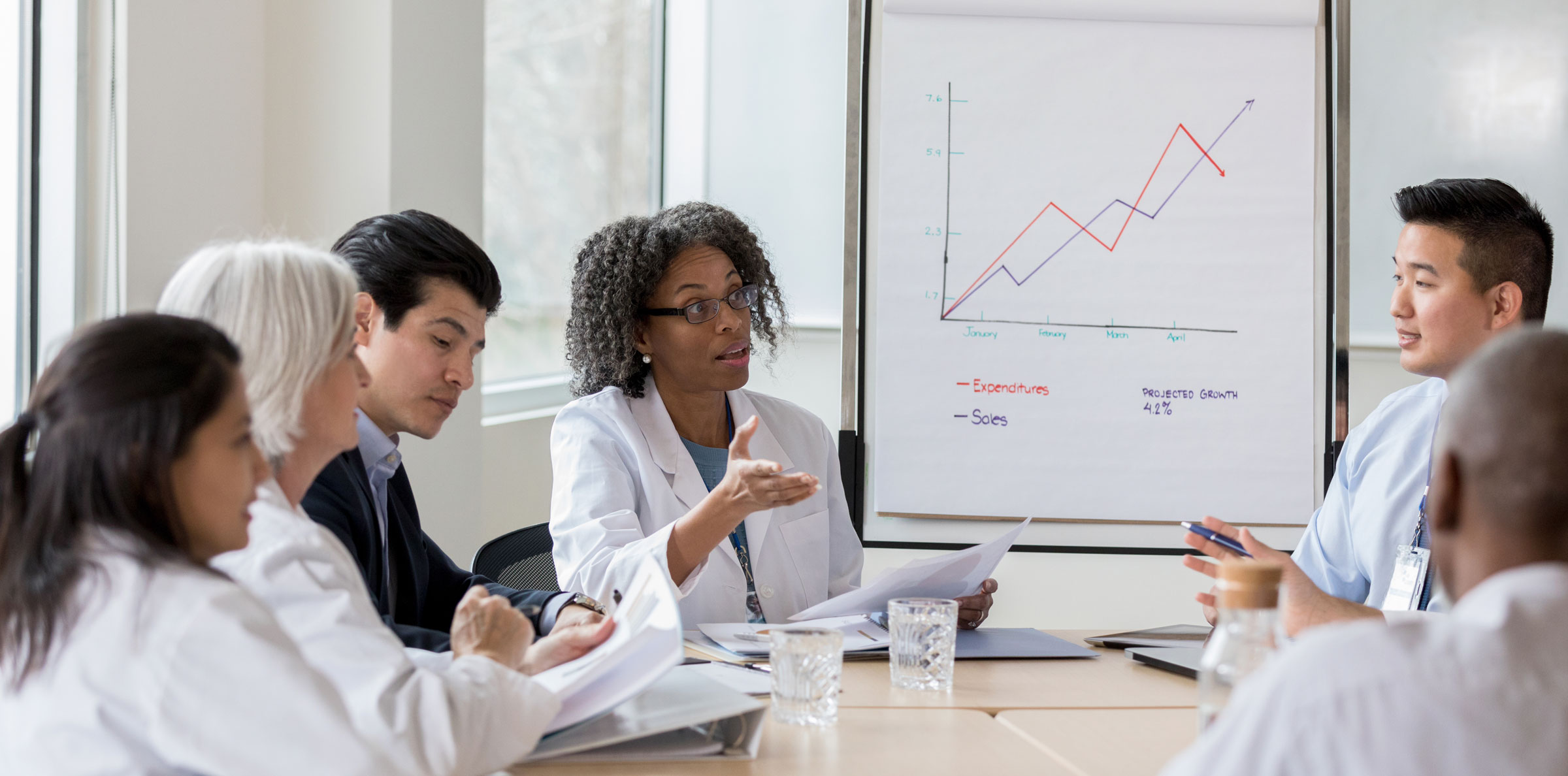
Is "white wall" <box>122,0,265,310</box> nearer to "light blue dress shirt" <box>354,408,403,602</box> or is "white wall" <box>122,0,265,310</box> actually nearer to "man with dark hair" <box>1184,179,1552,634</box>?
"light blue dress shirt" <box>354,408,403,602</box>

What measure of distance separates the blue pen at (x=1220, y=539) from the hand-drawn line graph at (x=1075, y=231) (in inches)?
43.8

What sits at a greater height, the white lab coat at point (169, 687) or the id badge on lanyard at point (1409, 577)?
the white lab coat at point (169, 687)

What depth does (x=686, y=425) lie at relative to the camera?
2.37 meters

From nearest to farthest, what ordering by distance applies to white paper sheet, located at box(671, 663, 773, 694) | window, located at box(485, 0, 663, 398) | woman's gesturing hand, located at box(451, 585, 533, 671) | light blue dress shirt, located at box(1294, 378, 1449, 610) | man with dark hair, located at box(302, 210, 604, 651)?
1. woman's gesturing hand, located at box(451, 585, 533, 671)
2. white paper sheet, located at box(671, 663, 773, 694)
3. man with dark hair, located at box(302, 210, 604, 651)
4. light blue dress shirt, located at box(1294, 378, 1449, 610)
5. window, located at box(485, 0, 663, 398)

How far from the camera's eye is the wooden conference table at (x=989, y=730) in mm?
1114

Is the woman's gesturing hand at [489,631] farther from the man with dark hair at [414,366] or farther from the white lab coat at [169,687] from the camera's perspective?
A: the man with dark hair at [414,366]

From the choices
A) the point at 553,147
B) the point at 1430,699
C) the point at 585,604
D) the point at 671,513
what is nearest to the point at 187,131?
the point at 671,513

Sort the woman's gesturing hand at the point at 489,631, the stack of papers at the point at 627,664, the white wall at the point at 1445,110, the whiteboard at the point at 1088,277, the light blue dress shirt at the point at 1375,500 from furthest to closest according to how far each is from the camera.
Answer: the white wall at the point at 1445,110, the whiteboard at the point at 1088,277, the light blue dress shirt at the point at 1375,500, the woman's gesturing hand at the point at 489,631, the stack of papers at the point at 627,664

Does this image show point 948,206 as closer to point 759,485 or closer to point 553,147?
point 759,485

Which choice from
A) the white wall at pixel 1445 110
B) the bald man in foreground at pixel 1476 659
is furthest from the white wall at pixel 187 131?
the white wall at pixel 1445 110

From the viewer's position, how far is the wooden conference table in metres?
1.11

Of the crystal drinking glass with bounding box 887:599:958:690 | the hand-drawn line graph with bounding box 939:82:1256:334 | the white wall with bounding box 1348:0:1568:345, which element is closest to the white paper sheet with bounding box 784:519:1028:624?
the crystal drinking glass with bounding box 887:599:958:690

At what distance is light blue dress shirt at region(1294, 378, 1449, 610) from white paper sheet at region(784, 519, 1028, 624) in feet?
2.61

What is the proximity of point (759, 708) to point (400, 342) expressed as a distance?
3.12 feet
